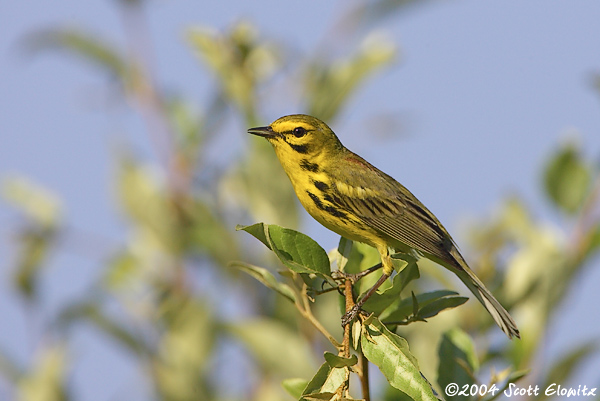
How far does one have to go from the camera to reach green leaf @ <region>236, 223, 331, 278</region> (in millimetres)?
2776

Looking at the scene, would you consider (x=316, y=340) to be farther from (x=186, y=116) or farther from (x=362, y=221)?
(x=186, y=116)

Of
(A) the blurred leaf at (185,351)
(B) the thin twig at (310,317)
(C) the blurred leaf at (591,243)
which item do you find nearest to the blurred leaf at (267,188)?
(A) the blurred leaf at (185,351)

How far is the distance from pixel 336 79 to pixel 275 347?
1.64m

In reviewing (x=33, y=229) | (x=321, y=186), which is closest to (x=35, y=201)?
(x=33, y=229)

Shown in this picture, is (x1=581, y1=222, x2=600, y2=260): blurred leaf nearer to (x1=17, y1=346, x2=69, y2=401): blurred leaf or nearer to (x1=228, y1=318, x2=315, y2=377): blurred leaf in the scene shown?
(x1=228, y1=318, x2=315, y2=377): blurred leaf

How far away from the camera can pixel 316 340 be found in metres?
4.19

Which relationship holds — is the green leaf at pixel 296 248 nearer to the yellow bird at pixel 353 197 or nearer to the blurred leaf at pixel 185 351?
the yellow bird at pixel 353 197

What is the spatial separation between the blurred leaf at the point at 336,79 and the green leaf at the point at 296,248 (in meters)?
1.93

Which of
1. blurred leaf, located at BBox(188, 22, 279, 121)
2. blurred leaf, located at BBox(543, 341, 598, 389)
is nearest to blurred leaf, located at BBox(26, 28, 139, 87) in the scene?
blurred leaf, located at BBox(188, 22, 279, 121)

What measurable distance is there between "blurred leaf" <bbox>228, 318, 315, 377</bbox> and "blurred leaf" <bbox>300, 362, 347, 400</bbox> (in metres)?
1.24

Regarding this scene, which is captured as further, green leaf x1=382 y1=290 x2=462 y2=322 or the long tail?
the long tail

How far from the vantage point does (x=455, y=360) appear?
3141 millimetres

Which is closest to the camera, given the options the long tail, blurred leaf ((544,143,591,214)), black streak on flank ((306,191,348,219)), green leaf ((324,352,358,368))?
green leaf ((324,352,358,368))

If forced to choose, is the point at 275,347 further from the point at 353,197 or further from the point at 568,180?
the point at 568,180
